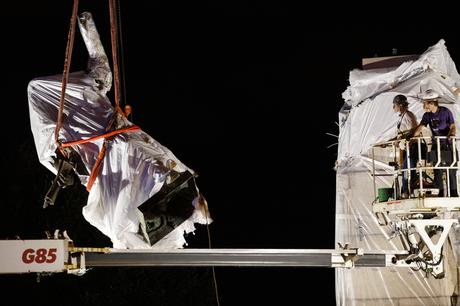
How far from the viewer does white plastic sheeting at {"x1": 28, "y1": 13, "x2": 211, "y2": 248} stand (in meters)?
8.63

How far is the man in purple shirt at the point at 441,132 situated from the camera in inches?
366

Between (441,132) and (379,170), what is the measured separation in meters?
4.11

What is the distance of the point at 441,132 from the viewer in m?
9.52

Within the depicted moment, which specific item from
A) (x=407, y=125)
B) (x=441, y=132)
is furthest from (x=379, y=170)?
(x=441, y=132)

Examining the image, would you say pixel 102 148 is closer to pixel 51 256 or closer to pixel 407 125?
pixel 51 256

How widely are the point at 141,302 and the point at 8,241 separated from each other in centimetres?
1099

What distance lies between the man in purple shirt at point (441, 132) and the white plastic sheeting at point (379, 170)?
2.79 meters

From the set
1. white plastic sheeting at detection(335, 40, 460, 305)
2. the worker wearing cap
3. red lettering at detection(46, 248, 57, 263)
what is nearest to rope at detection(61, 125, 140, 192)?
red lettering at detection(46, 248, 57, 263)

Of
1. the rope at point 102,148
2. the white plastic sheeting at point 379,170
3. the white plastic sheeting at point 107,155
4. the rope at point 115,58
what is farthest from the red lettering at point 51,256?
the white plastic sheeting at point 379,170

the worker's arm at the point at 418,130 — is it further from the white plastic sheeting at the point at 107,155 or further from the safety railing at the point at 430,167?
the white plastic sheeting at the point at 107,155

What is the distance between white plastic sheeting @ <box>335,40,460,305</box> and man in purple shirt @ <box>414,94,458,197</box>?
2.79 m

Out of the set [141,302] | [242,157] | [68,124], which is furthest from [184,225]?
[242,157]

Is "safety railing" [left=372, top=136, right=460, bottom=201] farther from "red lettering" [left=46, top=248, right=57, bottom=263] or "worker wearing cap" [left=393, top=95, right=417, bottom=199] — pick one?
"red lettering" [left=46, top=248, right=57, bottom=263]

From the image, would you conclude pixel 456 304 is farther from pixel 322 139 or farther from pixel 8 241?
pixel 322 139
